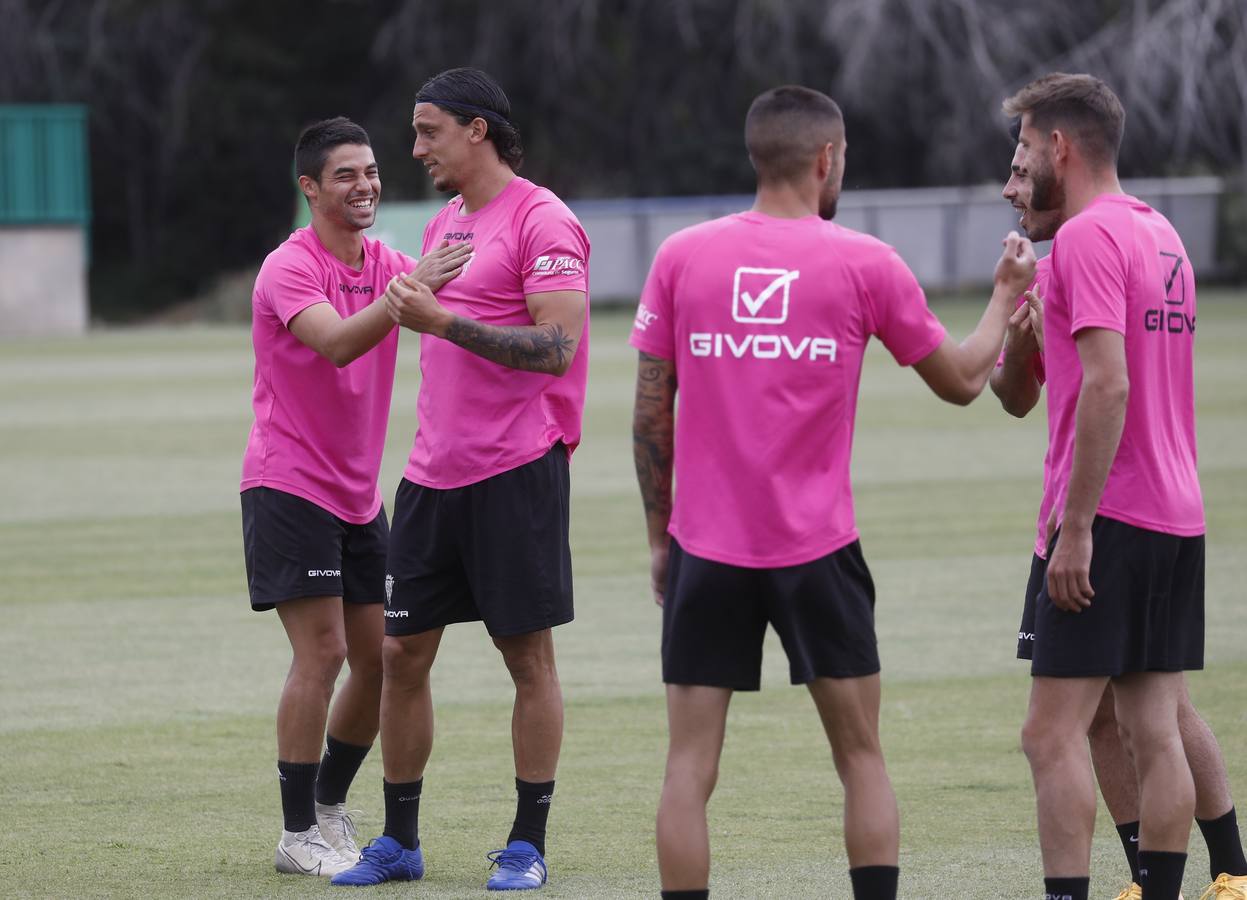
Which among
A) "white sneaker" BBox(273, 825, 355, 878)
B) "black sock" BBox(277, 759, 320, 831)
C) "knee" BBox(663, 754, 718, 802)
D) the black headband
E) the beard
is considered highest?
the black headband

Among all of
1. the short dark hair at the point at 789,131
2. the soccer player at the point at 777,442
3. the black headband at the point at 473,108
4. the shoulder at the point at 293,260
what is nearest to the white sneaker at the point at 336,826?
the shoulder at the point at 293,260

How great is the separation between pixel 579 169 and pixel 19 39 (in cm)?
1513

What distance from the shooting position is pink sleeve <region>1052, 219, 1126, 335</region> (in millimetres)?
4691

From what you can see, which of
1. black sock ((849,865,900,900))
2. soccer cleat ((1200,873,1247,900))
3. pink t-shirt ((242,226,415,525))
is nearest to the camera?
black sock ((849,865,900,900))

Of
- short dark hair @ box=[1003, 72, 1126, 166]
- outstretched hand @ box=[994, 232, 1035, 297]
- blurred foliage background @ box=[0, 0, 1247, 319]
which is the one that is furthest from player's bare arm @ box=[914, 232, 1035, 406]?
blurred foliage background @ box=[0, 0, 1247, 319]

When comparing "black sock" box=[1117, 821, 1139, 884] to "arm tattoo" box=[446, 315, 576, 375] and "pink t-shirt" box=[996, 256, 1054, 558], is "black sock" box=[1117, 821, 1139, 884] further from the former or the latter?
"arm tattoo" box=[446, 315, 576, 375]

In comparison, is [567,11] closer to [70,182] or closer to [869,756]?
[70,182]

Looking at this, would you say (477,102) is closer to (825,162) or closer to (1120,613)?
(825,162)

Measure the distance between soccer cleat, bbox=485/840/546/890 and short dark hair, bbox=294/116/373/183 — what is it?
85.9 inches

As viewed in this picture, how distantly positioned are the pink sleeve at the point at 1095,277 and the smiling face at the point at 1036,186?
24cm

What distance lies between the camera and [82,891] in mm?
5762

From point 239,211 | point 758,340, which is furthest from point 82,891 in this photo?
point 239,211

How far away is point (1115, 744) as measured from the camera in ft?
17.7

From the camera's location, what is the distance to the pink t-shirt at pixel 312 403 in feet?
20.2
